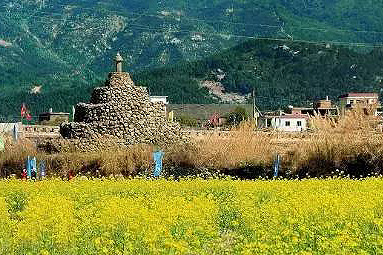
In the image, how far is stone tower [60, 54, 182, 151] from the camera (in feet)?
132

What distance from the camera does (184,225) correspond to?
1401 cm

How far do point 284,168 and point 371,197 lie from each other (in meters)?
16.5

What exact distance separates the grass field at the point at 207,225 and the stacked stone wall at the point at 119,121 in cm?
2035

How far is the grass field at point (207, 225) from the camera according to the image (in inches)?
472

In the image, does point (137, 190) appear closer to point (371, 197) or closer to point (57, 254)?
point (371, 197)

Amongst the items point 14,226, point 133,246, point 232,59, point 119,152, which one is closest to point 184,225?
point 133,246

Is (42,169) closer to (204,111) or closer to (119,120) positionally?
(119,120)

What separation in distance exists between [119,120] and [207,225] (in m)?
27.3

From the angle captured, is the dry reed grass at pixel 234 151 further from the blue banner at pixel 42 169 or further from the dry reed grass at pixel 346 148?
the blue banner at pixel 42 169

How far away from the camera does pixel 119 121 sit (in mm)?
41031

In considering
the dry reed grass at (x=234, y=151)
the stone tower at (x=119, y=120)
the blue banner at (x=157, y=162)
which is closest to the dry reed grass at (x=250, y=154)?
the dry reed grass at (x=234, y=151)

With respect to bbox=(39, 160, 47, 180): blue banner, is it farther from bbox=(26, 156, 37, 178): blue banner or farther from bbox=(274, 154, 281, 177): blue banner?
bbox=(274, 154, 281, 177): blue banner

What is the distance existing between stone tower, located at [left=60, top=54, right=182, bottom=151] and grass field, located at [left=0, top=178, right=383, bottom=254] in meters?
20.3

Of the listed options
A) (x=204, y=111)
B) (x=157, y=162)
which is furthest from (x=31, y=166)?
(x=204, y=111)
